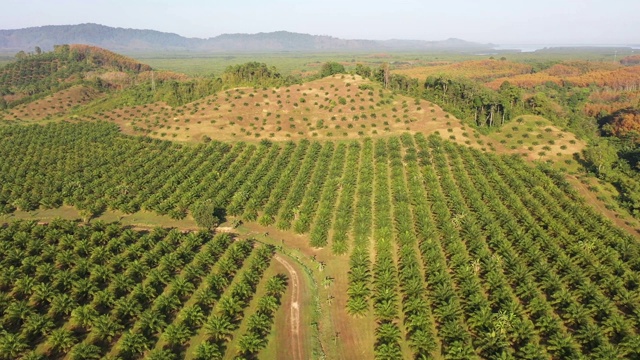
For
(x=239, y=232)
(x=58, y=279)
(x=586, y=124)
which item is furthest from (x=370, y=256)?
(x=586, y=124)

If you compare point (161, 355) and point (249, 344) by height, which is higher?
point (161, 355)

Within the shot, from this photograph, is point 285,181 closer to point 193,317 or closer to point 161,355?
point 193,317

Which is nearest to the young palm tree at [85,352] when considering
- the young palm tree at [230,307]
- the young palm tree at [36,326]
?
the young palm tree at [36,326]

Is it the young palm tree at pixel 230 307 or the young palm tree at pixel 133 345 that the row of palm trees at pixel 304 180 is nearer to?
the young palm tree at pixel 230 307

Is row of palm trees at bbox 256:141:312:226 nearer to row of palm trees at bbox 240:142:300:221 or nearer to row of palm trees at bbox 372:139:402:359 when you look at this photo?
row of palm trees at bbox 240:142:300:221

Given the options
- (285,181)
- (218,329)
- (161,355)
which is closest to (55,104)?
(285,181)

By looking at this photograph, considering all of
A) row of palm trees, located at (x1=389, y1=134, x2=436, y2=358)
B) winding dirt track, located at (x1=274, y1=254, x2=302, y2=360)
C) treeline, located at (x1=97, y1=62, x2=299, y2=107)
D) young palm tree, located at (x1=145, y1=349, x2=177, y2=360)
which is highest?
treeline, located at (x1=97, y1=62, x2=299, y2=107)

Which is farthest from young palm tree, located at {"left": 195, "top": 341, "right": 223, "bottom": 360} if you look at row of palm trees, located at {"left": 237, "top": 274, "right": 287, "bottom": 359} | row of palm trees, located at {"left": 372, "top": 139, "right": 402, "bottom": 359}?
row of palm trees, located at {"left": 372, "top": 139, "right": 402, "bottom": 359}

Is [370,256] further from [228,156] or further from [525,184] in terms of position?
[228,156]
